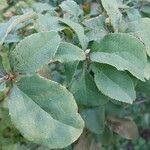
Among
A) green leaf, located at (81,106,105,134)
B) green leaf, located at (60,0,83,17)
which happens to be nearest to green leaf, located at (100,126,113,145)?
green leaf, located at (81,106,105,134)

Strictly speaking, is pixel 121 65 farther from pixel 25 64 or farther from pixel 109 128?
pixel 109 128

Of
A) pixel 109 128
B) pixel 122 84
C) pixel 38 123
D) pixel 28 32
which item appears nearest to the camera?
pixel 38 123

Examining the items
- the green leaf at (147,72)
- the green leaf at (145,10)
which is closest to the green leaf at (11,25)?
the green leaf at (147,72)

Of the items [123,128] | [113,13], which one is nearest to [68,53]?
[113,13]

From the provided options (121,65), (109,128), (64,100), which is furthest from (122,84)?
(109,128)

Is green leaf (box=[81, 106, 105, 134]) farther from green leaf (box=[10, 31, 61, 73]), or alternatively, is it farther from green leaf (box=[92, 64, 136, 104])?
green leaf (box=[10, 31, 61, 73])

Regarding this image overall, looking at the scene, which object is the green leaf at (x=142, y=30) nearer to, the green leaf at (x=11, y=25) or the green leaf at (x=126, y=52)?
the green leaf at (x=126, y=52)
